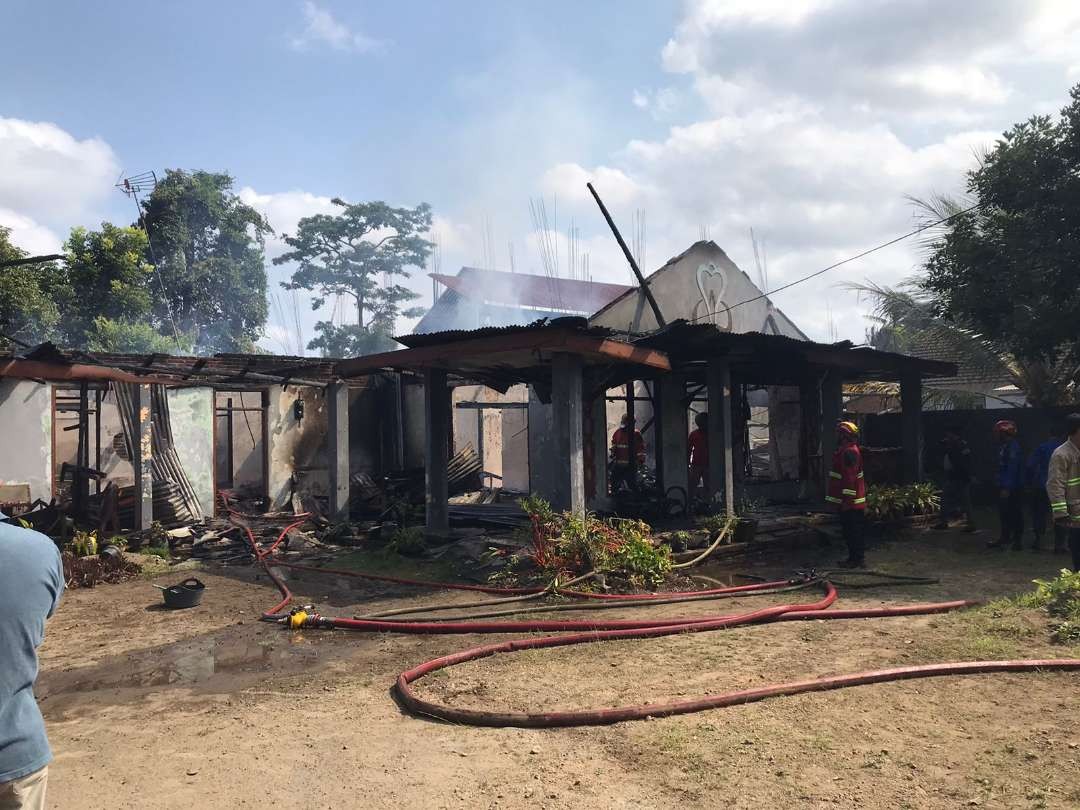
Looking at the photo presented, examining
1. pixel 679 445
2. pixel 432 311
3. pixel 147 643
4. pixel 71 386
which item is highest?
pixel 432 311

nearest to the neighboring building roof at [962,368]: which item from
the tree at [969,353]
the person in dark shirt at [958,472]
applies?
the tree at [969,353]

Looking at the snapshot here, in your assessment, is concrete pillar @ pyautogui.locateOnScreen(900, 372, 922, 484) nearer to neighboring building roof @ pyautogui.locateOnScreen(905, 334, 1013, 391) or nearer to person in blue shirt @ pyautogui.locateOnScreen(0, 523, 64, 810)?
neighboring building roof @ pyautogui.locateOnScreen(905, 334, 1013, 391)

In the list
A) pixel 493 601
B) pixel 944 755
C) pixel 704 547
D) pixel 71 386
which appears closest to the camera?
pixel 944 755

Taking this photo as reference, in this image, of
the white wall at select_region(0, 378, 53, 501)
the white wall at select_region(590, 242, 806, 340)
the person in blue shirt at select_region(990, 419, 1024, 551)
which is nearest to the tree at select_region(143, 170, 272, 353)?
the white wall at select_region(0, 378, 53, 501)

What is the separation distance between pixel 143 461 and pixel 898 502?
1239 centimetres

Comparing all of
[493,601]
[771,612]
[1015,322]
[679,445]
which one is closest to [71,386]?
[493,601]

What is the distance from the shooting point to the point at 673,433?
13.5 metres

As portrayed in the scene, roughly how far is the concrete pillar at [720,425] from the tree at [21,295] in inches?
567

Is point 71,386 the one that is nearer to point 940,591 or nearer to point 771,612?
point 771,612

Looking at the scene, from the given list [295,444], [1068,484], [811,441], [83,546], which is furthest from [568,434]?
[295,444]

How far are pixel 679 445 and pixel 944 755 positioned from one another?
9.79 meters

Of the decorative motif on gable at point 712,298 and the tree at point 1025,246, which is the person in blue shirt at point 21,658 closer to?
the tree at point 1025,246

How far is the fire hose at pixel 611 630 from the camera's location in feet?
14.6

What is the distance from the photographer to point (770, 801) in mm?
3463
